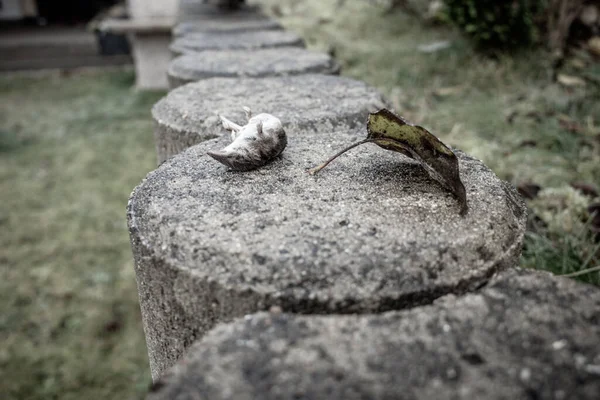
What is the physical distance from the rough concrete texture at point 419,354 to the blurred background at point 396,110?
2.27 ft

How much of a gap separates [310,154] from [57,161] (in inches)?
140

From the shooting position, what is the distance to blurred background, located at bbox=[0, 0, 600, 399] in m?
2.04

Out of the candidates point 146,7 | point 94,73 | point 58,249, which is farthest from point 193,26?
point 94,73

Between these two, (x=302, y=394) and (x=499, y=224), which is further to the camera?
(x=499, y=224)

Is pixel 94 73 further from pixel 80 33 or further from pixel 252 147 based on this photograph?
pixel 252 147

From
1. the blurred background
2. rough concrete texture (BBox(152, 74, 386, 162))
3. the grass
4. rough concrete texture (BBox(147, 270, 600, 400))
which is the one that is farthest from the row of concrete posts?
the grass

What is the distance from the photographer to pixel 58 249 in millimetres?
2965

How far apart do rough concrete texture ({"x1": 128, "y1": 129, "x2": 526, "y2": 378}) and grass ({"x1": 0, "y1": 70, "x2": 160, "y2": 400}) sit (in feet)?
4.58

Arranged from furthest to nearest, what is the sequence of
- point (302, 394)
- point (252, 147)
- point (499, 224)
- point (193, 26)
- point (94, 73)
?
point (94, 73) → point (193, 26) → point (252, 147) → point (499, 224) → point (302, 394)

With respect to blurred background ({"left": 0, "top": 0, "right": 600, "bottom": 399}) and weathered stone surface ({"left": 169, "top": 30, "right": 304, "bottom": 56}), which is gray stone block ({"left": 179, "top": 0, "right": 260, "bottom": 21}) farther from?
weathered stone surface ({"left": 169, "top": 30, "right": 304, "bottom": 56})

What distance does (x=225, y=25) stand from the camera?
331 centimetres

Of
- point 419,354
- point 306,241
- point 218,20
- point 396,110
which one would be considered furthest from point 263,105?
point 218,20

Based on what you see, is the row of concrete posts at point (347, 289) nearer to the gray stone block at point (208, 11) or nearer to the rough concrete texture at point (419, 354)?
the rough concrete texture at point (419, 354)

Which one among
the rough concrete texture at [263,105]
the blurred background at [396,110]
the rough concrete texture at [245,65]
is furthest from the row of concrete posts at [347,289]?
the rough concrete texture at [245,65]
